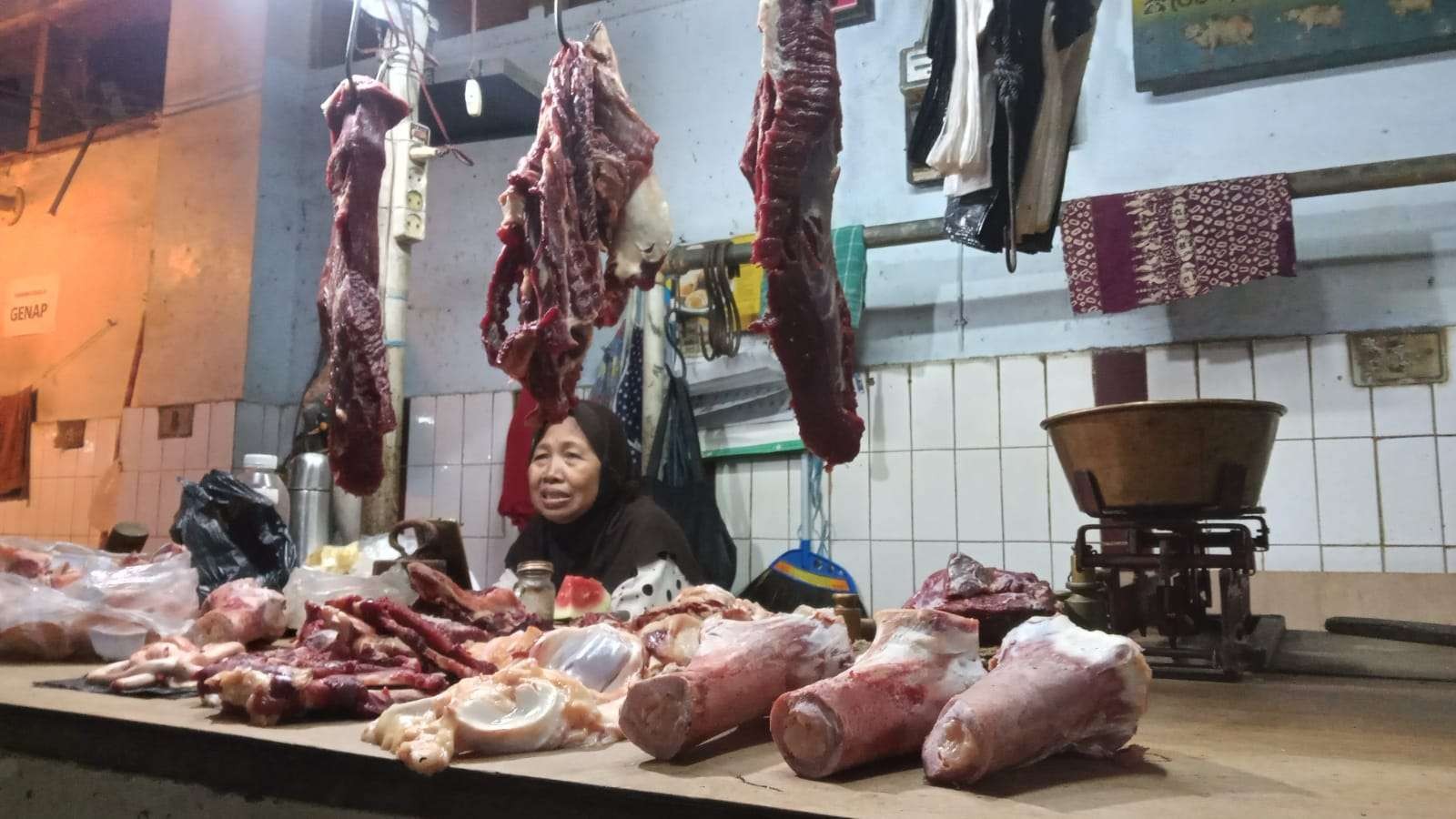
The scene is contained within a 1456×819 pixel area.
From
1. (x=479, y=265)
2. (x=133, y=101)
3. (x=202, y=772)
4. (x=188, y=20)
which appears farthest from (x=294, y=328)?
(x=202, y=772)

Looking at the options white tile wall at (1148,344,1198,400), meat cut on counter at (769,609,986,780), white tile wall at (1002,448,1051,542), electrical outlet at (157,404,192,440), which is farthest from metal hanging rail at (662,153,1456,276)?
electrical outlet at (157,404,192,440)

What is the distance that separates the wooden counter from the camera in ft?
4.10

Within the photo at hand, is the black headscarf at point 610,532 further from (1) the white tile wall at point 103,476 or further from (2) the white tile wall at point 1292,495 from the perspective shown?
(1) the white tile wall at point 103,476

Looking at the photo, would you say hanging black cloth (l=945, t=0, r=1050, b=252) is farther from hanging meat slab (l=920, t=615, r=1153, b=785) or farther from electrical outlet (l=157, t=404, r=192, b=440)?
electrical outlet (l=157, t=404, r=192, b=440)

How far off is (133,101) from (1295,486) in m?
7.86

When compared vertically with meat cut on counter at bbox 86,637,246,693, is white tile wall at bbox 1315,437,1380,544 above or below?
above

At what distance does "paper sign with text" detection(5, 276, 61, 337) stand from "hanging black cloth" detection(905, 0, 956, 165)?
6.76 meters

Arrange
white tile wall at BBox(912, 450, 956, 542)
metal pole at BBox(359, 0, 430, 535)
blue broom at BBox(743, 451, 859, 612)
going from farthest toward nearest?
white tile wall at BBox(912, 450, 956, 542), blue broom at BBox(743, 451, 859, 612), metal pole at BBox(359, 0, 430, 535)

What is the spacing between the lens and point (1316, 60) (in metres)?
3.93

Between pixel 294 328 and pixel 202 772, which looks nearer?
pixel 202 772

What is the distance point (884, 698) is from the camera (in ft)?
4.71

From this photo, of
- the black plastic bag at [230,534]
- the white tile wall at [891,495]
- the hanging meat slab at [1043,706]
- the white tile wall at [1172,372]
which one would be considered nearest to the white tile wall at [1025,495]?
the white tile wall at [891,495]

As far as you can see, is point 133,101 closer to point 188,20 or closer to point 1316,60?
point 188,20

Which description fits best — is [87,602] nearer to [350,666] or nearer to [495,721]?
[350,666]
